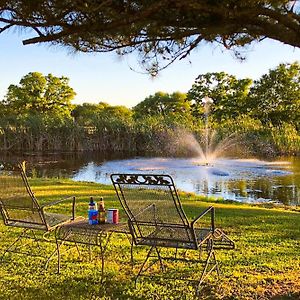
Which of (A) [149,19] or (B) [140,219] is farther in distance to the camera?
(B) [140,219]

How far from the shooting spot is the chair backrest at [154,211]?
10.5ft

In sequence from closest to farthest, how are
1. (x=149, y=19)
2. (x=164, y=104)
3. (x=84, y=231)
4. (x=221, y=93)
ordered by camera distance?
(x=149, y=19) → (x=84, y=231) → (x=221, y=93) → (x=164, y=104)

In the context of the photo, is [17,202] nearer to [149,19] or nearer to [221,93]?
[149,19]

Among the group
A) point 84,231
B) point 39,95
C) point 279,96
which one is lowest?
point 84,231

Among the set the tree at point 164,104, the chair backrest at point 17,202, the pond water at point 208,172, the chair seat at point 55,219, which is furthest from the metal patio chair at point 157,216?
the tree at point 164,104

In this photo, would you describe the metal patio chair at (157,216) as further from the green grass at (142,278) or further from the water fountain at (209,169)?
the water fountain at (209,169)

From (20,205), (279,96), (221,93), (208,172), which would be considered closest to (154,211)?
(20,205)

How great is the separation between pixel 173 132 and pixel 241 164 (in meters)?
6.08

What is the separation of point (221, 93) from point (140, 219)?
3093cm

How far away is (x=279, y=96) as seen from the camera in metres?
29.3

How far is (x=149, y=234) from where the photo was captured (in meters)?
3.51

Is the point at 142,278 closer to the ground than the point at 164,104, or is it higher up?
closer to the ground

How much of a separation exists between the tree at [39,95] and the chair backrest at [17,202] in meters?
30.5

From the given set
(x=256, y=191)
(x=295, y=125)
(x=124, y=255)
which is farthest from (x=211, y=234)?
(x=295, y=125)
